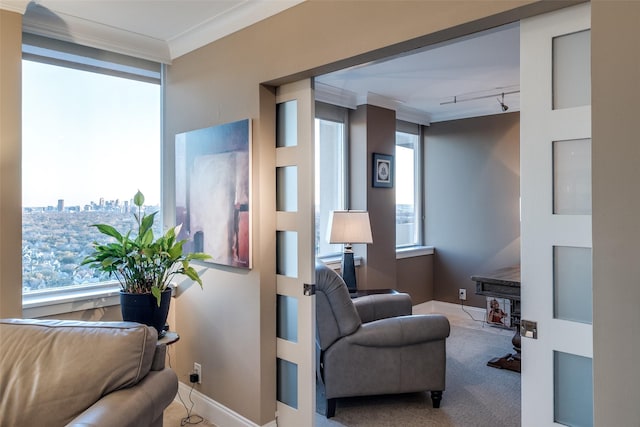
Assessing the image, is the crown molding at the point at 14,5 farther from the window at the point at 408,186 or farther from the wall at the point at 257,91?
the window at the point at 408,186

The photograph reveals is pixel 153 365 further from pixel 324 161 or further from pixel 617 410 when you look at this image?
pixel 324 161

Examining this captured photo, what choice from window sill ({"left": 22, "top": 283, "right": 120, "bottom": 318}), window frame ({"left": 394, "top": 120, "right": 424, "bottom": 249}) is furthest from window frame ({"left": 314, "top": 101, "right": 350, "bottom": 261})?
window sill ({"left": 22, "top": 283, "right": 120, "bottom": 318})

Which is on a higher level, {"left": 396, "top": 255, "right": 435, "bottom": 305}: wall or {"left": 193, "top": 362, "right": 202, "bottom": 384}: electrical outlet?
{"left": 396, "top": 255, "right": 435, "bottom": 305}: wall

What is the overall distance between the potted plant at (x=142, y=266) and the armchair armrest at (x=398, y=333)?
1151mm

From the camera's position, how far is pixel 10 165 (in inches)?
86.6

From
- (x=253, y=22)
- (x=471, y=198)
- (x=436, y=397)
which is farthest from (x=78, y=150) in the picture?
(x=471, y=198)

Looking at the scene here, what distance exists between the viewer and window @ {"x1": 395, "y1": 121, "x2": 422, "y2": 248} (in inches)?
207

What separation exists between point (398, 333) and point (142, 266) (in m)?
1.67

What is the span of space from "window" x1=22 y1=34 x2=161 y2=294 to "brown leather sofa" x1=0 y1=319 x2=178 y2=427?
3.48ft

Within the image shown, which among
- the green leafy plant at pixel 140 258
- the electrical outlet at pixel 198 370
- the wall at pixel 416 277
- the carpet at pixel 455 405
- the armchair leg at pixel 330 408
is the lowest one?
the carpet at pixel 455 405

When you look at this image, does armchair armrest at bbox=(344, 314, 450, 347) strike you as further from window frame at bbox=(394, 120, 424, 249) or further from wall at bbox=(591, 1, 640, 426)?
window frame at bbox=(394, 120, 424, 249)

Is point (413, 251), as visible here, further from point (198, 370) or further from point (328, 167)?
point (198, 370)

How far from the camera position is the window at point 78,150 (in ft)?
8.75

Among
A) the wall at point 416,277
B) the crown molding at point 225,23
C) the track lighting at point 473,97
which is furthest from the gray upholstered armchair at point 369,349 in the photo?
the track lighting at point 473,97
